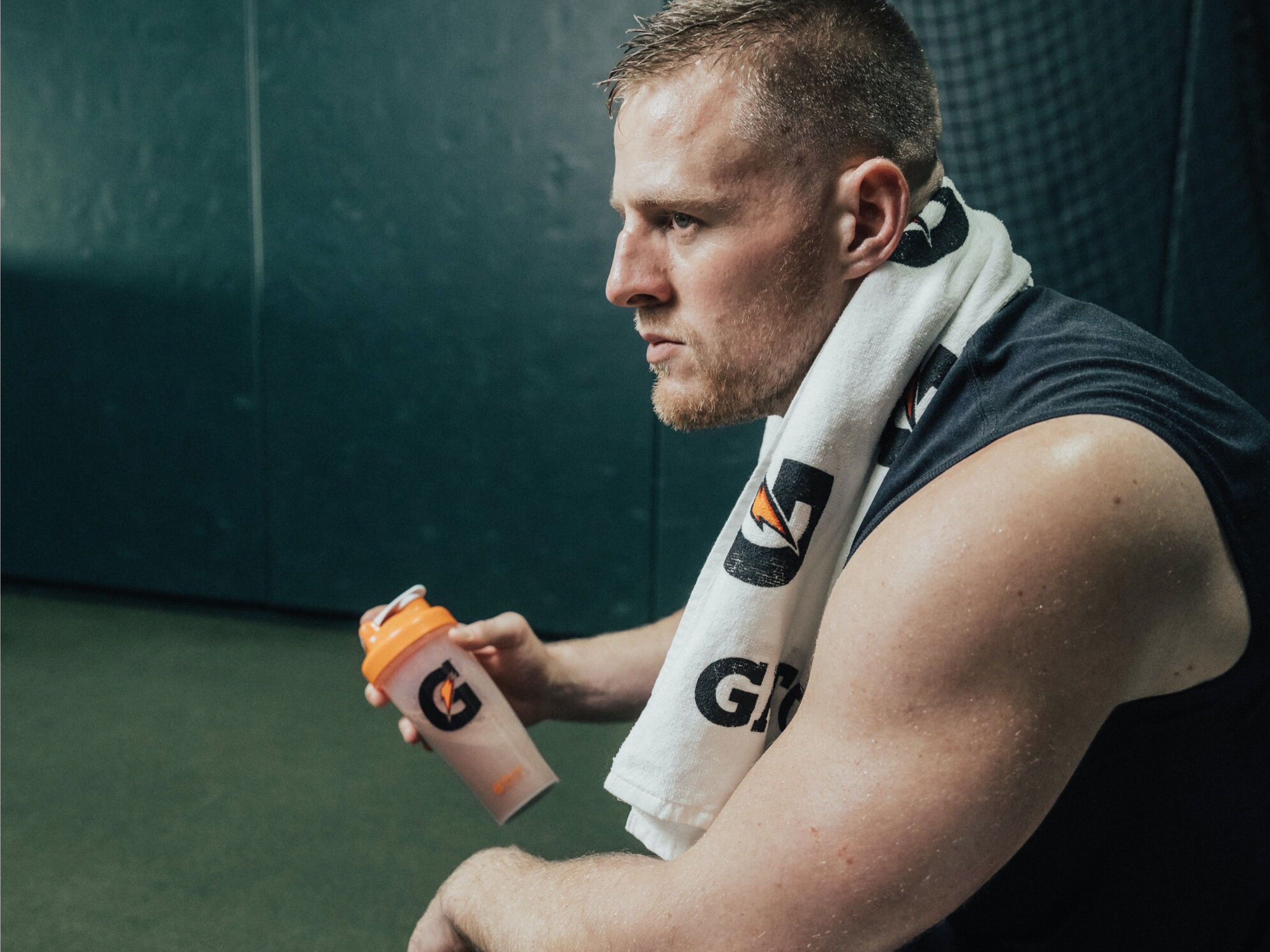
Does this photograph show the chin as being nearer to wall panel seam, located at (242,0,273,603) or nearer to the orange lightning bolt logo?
the orange lightning bolt logo

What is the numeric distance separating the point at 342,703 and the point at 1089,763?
1.89m

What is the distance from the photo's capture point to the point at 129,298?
2771 mm

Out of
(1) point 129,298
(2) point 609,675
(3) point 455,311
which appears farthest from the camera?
(1) point 129,298

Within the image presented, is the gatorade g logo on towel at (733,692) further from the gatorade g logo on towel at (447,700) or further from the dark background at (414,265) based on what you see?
the dark background at (414,265)

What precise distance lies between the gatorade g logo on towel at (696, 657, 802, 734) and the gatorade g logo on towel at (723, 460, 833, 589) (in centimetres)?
7

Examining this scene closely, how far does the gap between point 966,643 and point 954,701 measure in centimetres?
3

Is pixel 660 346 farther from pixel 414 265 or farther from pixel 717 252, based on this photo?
pixel 414 265

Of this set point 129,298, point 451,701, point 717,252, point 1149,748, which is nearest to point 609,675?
point 451,701

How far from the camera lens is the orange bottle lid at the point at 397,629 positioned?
90cm

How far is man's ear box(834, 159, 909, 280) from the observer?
0.86m

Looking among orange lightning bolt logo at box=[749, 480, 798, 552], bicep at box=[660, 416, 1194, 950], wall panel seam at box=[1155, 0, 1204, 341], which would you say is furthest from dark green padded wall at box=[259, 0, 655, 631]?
bicep at box=[660, 416, 1194, 950]

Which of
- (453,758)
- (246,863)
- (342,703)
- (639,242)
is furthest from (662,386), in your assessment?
(342,703)

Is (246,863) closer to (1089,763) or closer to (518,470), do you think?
(518,470)

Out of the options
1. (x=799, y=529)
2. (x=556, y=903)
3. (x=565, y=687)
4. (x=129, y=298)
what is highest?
(x=799, y=529)
